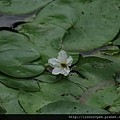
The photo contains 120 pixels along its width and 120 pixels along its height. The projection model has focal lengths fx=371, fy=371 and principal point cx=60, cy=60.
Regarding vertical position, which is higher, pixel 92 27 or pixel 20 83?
pixel 92 27

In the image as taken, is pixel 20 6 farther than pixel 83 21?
Yes

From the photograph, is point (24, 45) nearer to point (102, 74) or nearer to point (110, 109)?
point (102, 74)

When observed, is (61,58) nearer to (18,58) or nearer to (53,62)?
(53,62)

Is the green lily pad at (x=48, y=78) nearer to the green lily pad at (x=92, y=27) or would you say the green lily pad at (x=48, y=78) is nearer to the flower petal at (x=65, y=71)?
the flower petal at (x=65, y=71)

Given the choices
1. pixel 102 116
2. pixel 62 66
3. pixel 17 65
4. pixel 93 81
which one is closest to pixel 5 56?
pixel 17 65

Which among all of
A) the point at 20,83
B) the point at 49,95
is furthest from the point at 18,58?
the point at 49,95

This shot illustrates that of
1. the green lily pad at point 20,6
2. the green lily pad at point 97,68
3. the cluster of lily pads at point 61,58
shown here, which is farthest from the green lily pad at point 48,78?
the green lily pad at point 20,6
